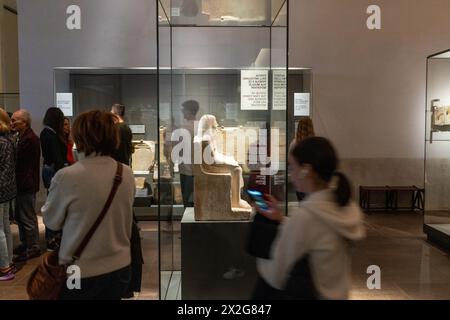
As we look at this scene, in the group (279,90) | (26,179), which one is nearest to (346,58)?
(279,90)

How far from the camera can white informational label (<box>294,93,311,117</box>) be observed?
6973 mm

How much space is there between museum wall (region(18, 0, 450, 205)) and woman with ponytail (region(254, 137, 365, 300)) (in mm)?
5840

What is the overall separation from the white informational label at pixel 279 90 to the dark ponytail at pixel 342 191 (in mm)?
1935

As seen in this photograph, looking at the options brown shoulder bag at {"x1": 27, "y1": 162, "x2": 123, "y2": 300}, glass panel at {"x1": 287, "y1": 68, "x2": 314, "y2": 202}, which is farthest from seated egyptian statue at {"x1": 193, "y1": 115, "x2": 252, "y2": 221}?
glass panel at {"x1": 287, "y1": 68, "x2": 314, "y2": 202}

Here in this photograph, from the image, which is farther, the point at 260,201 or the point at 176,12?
the point at 176,12

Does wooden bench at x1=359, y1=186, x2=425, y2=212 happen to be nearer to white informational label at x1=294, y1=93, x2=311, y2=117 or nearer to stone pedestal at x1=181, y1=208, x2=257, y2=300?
white informational label at x1=294, y1=93, x2=311, y2=117

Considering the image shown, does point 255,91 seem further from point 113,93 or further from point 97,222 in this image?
point 113,93

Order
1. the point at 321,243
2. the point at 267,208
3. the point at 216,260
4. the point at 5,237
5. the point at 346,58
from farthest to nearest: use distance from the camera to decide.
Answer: the point at 346,58
the point at 5,237
the point at 216,260
the point at 267,208
the point at 321,243

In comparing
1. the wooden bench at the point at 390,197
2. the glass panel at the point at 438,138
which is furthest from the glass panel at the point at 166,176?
the wooden bench at the point at 390,197

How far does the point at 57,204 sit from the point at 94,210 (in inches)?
5.8

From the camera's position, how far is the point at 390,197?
7.37m

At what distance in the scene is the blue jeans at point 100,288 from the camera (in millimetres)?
1875

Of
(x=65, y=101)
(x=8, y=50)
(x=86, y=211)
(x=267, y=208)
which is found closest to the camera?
(x=267, y=208)
